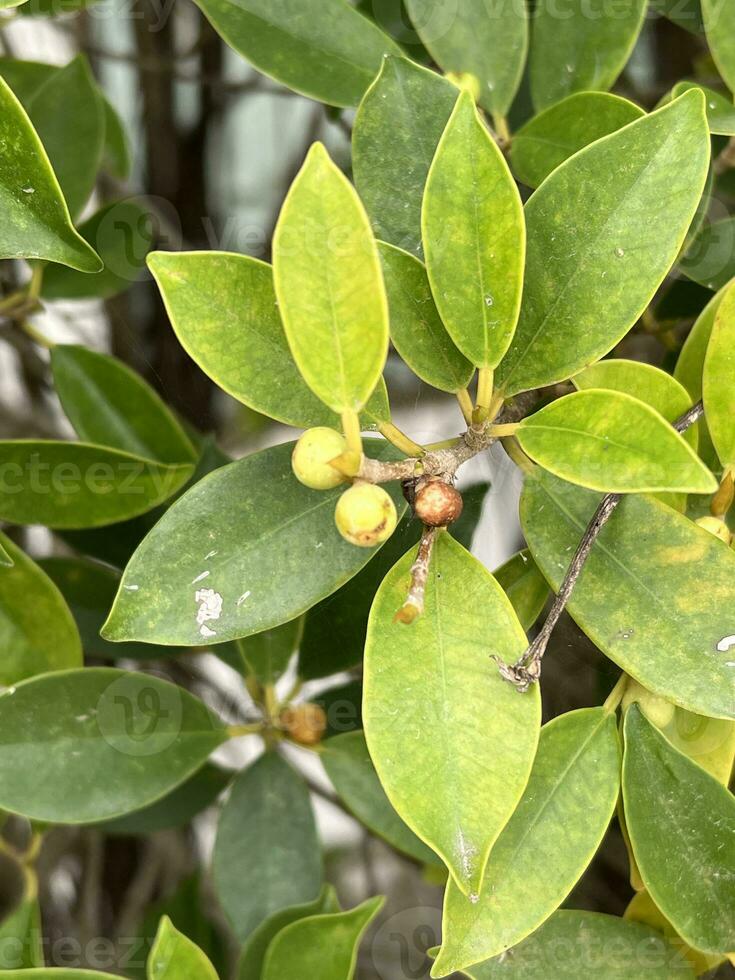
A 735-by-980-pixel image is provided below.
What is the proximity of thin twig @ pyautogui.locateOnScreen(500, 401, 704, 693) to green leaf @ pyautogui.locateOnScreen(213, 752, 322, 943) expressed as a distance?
1.47 feet

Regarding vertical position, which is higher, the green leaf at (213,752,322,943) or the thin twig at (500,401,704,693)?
the thin twig at (500,401,704,693)

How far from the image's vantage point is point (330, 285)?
0.53 m

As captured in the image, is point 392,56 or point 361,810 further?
point 361,810

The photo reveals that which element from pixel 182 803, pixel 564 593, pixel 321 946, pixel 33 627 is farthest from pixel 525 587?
pixel 182 803

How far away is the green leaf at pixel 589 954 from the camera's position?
725 millimetres

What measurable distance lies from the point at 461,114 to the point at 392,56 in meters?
0.11

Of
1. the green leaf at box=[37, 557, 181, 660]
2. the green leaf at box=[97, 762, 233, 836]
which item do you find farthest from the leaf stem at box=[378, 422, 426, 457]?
the green leaf at box=[97, 762, 233, 836]

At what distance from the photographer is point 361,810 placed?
96 cm

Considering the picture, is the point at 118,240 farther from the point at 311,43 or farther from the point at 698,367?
the point at 698,367

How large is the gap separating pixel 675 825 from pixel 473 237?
0.40 meters

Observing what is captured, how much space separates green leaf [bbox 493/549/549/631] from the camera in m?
0.73

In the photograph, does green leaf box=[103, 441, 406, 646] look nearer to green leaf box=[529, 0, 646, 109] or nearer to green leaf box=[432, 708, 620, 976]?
green leaf box=[432, 708, 620, 976]

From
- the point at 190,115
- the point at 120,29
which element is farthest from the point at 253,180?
the point at 120,29

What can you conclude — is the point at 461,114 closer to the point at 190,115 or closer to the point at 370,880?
the point at 190,115
